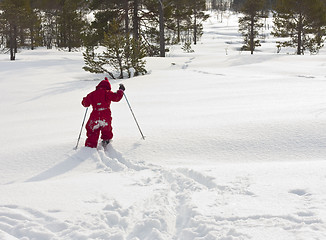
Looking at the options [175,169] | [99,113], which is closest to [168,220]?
[175,169]

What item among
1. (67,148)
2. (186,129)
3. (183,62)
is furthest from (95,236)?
(183,62)

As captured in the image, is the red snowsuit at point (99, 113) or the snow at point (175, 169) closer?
the snow at point (175, 169)

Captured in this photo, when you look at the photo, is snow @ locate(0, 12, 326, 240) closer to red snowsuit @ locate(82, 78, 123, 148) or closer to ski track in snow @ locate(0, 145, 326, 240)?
ski track in snow @ locate(0, 145, 326, 240)

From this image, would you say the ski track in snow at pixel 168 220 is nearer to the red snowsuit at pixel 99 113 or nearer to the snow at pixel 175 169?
the snow at pixel 175 169

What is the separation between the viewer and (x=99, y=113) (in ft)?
16.6

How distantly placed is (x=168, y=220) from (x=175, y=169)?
1.22m

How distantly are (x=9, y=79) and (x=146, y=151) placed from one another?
9113mm

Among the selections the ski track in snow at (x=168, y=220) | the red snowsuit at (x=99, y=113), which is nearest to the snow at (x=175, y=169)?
the ski track in snow at (x=168, y=220)

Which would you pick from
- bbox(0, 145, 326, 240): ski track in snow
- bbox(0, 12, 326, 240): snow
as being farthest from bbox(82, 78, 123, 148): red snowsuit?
bbox(0, 145, 326, 240): ski track in snow

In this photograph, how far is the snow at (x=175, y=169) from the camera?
2.60 meters

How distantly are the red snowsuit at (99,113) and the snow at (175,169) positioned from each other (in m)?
0.28

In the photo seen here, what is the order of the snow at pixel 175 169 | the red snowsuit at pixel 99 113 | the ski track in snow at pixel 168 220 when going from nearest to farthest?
1. the ski track in snow at pixel 168 220
2. the snow at pixel 175 169
3. the red snowsuit at pixel 99 113

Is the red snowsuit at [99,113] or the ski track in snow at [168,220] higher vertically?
the red snowsuit at [99,113]

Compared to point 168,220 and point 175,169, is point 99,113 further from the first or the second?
point 168,220
